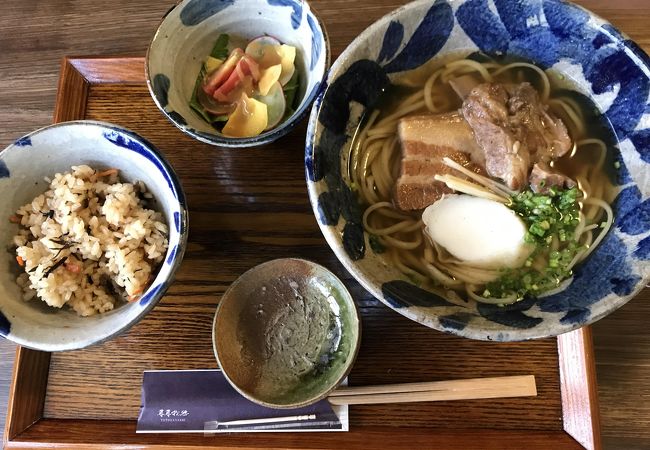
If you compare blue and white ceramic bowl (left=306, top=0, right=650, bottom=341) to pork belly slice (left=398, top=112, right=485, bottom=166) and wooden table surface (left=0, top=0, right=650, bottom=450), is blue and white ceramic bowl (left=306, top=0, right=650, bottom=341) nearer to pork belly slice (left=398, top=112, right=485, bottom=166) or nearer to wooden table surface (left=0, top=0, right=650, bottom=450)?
pork belly slice (left=398, top=112, right=485, bottom=166)

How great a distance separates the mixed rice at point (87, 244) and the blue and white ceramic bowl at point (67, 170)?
1.6 inches

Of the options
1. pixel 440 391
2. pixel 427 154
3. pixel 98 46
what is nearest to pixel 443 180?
pixel 427 154

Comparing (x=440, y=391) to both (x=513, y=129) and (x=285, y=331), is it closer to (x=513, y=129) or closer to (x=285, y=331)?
(x=285, y=331)

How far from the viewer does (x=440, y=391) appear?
160 cm

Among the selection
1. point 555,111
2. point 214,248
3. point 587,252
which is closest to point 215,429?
point 214,248

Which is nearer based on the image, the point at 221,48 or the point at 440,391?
the point at 440,391

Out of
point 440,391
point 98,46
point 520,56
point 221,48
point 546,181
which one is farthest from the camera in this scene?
point 98,46

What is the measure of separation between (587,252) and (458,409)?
0.64 m

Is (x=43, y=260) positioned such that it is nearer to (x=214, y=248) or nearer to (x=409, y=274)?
(x=214, y=248)

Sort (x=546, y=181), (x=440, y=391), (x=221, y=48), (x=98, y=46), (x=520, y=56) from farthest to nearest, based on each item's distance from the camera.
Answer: (x=98, y=46) < (x=221, y=48) < (x=520, y=56) < (x=546, y=181) < (x=440, y=391)

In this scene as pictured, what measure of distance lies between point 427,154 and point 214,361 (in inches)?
38.9

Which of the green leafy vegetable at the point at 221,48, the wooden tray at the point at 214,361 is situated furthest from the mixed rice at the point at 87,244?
the green leafy vegetable at the point at 221,48

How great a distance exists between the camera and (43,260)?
160 centimetres

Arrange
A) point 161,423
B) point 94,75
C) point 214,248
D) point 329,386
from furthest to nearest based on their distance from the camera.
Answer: point 94,75
point 214,248
point 161,423
point 329,386
